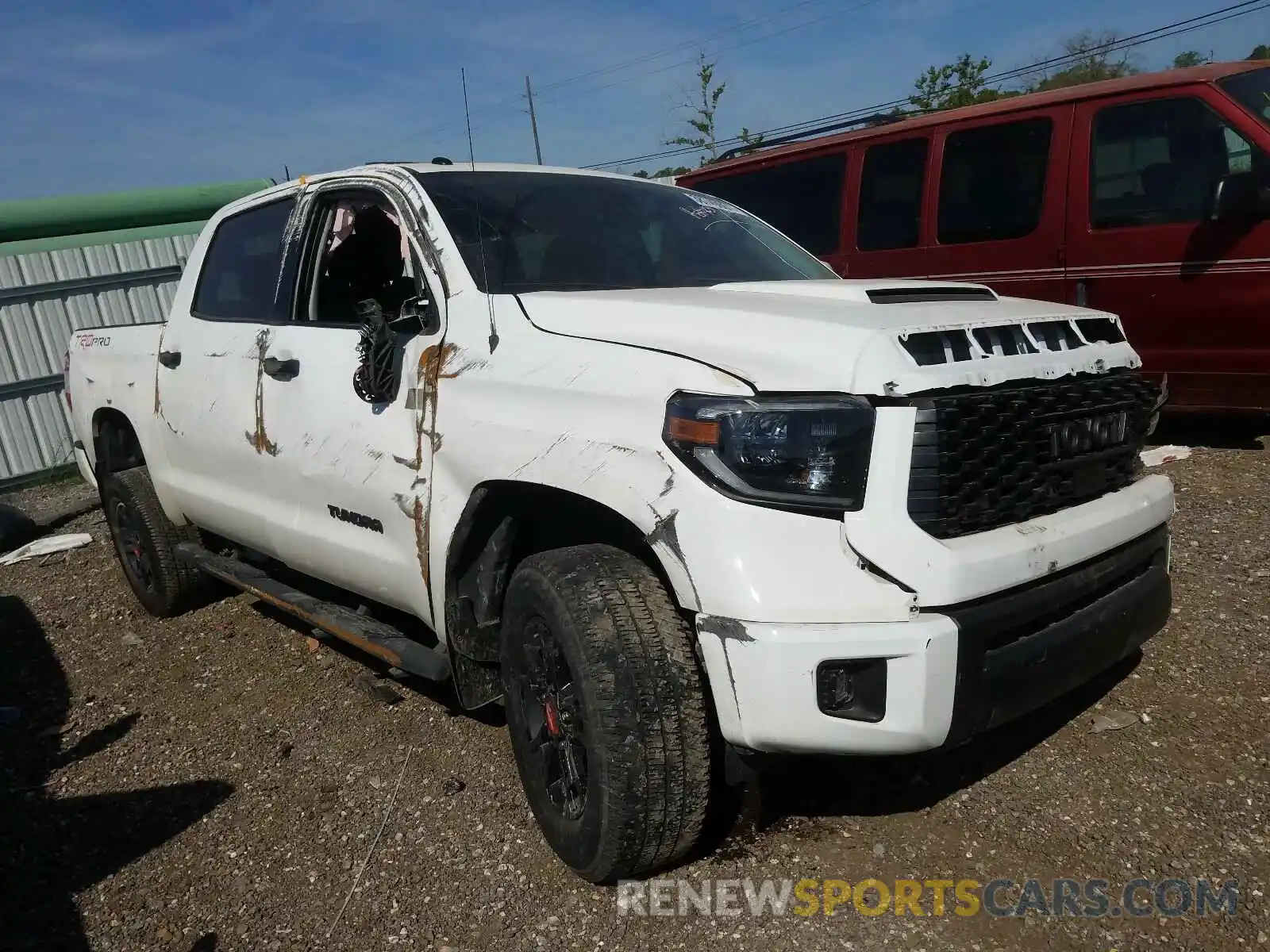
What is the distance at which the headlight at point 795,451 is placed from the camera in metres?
2.17

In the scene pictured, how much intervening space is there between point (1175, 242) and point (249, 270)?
15.8 ft

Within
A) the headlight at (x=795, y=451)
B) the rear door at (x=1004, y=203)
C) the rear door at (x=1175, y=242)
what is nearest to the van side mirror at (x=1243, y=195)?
the rear door at (x=1175, y=242)

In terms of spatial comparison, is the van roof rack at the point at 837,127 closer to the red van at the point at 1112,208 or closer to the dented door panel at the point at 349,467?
the red van at the point at 1112,208

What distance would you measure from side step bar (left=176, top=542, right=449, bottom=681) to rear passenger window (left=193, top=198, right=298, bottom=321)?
1.06m

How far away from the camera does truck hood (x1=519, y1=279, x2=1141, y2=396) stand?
7.23 feet

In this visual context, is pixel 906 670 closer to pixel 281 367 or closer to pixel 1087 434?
pixel 1087 434

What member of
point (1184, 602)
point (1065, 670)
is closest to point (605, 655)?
point (1065, 670)

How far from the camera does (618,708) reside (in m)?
2.32

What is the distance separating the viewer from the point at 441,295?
9.84ft

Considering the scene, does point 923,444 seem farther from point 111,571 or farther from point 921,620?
point 111,571

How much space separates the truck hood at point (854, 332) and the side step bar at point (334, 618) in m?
1.10

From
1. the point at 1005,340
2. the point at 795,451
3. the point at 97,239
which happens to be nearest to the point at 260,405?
the point at 795,451

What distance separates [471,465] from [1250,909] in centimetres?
216

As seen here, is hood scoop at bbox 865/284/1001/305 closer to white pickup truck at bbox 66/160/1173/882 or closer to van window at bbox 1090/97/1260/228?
white pickup truck at bbox 66/160/1173/882
